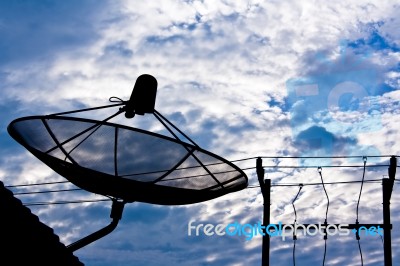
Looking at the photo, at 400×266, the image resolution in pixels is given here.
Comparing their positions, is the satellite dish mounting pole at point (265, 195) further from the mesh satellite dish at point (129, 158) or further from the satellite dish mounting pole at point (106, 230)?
the satellite dish mounting pole at point (106, 230)

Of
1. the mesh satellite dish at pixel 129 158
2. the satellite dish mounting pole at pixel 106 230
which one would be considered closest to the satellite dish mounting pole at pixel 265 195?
the mesh satellite dish at pixel 129 158

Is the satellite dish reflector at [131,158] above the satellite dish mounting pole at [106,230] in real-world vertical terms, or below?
above

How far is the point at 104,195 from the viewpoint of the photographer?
1200cm

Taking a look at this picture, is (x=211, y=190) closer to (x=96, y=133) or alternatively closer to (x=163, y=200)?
(x=163, y=200)

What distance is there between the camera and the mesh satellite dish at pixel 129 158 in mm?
11797

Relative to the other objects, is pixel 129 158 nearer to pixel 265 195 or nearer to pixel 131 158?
pixel 131 158

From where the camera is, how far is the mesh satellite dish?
1180 centimetres

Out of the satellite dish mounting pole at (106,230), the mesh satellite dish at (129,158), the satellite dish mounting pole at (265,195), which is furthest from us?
the satellite dish mounting pole at (265,195)

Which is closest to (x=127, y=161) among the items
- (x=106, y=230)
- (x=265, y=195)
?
(x=106, y=230)

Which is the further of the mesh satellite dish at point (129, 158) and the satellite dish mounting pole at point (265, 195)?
the satellite dish mounting pole at point (265, 195)

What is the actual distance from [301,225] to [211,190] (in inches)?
202

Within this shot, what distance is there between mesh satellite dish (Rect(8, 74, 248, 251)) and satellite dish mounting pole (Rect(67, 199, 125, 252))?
19 millimetres

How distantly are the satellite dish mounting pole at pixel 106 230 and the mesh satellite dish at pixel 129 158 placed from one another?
0.02m

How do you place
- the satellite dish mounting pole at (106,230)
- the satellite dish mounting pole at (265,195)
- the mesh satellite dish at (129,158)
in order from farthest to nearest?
1. the satellite dish mounting pole at (265,195)
2. the mesh satellite dish at (129,158)
3. the satellite dish mounting pole at (106,230)
